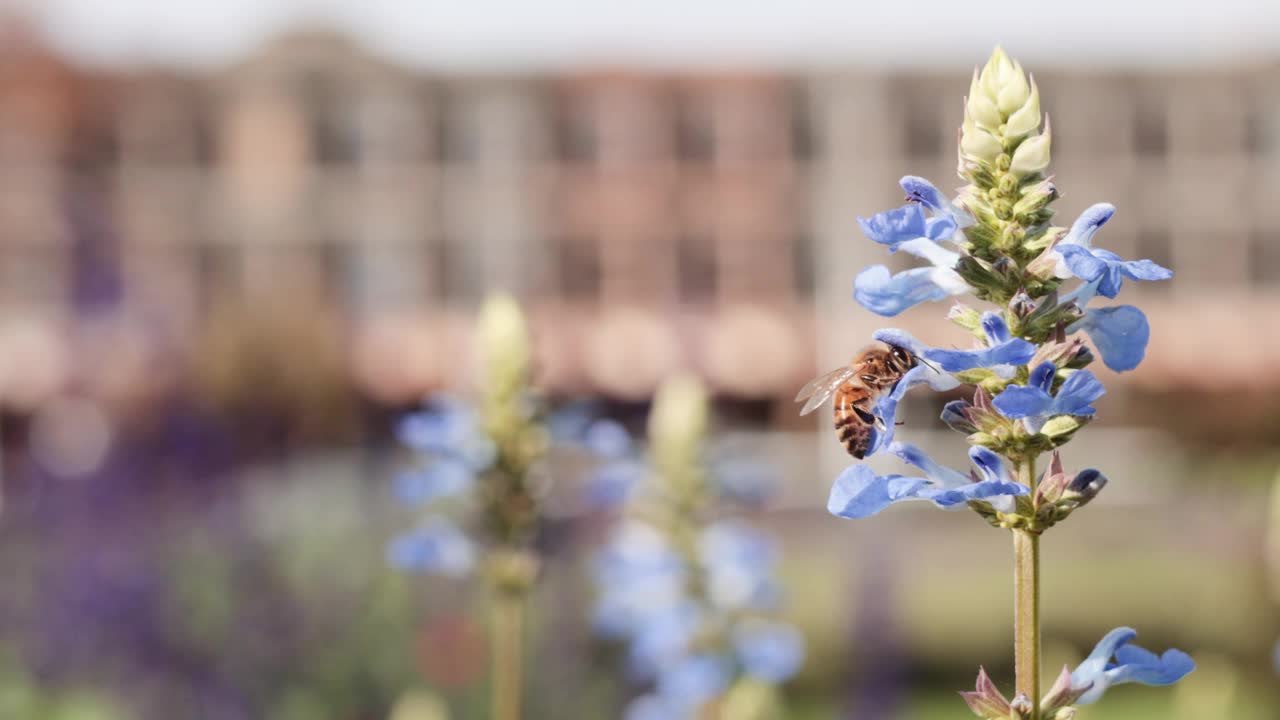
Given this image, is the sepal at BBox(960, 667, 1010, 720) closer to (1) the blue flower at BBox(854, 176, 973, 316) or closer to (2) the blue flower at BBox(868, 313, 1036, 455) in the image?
(2) the blue flower at BBox(868, 313, 1036, 455)

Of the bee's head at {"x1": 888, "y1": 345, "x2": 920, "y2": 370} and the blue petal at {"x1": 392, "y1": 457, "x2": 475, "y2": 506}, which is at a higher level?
the bee's head at {"x1": 888, "y1": 345, "x2": 920, "y2": 370}

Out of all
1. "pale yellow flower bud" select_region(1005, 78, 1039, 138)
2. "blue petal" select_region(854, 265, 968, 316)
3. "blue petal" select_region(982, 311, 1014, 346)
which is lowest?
"blue petal" select_region(982, 311, 1014, 346)

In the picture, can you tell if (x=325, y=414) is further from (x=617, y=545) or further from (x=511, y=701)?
(x=511, y=701)

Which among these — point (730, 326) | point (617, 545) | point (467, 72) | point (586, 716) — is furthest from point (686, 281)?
point (617, 545)

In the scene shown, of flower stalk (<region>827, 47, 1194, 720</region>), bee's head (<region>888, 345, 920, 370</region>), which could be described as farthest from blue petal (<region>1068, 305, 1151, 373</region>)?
bee's head (<region>888, 345, 920, 370</region>)

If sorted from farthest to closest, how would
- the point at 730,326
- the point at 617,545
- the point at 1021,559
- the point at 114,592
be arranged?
the point at 730,326
the point at 114,592
the point at 617,545
the point at 1021,559

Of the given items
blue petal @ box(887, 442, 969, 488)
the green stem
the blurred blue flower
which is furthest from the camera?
the blurred blue flower

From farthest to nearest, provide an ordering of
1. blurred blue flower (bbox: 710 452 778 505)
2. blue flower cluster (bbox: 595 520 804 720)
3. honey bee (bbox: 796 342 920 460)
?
blurred blue flower (bbox: 710 452 778 505) < blue flower cluster (bbox: 595 520 804 720) < honey bee (bbox: 796 342 920 460)

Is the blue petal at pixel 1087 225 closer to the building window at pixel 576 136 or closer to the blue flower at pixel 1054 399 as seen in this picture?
the blue flower at pixel 1054 399
